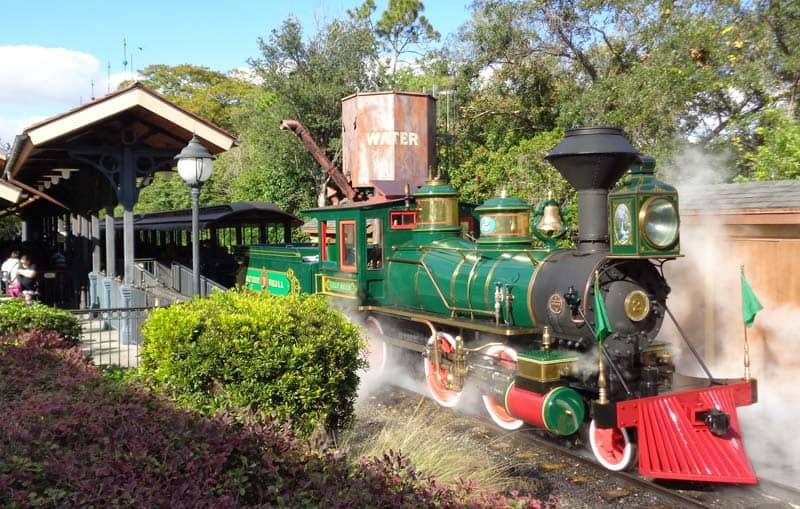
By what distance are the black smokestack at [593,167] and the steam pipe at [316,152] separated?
8.68 m

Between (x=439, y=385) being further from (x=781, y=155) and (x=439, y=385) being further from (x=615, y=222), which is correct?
(x=781, y=155)

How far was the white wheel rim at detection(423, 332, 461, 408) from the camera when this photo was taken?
882cm

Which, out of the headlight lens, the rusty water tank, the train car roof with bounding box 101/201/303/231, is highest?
the rusty water tank

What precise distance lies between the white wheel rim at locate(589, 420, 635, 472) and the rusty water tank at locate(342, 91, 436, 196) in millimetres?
10251

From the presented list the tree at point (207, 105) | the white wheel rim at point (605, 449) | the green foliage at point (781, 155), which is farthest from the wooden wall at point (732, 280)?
the tree at point (207, 105)

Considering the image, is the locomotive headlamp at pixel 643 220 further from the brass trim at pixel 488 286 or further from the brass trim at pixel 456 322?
the brass trim at pixel 488 286

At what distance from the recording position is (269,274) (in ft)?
41.8

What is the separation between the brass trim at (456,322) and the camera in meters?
7.47

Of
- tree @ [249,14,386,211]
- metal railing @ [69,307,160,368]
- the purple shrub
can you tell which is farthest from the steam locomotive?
tree @ [249,14,386,211]

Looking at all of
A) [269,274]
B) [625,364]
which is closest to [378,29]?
[269,274]

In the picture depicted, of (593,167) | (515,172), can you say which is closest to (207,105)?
(515,172)

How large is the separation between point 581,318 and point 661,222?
3.97 feet

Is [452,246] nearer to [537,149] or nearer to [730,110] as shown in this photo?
[537,149]

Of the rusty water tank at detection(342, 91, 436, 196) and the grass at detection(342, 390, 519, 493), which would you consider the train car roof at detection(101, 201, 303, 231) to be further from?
the grass at detection(342, 390, 519, 493)
